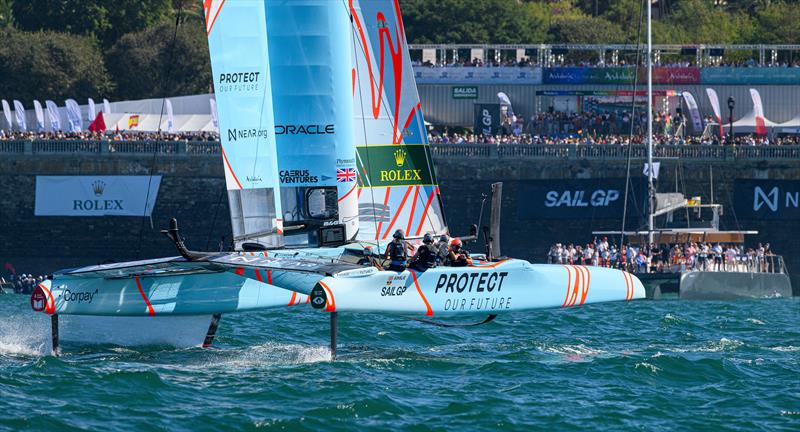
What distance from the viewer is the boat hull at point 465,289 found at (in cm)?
2062

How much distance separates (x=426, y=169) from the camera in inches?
981

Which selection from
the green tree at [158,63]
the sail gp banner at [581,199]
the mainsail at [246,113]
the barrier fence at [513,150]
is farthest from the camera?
the green tree at [158,63]

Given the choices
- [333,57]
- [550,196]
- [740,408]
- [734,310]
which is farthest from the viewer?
[550,196]

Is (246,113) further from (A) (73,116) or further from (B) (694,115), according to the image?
(B) (694,115)

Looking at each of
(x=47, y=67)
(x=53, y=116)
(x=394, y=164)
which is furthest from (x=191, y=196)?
(x=394, y=164)

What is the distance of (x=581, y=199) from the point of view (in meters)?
46.4

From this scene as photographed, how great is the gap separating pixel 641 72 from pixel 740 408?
119ft

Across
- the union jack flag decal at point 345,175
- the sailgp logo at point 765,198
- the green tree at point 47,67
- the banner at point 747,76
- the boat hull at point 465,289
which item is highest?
the green tree at point 47,67

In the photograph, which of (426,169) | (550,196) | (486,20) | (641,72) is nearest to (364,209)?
(426,169)

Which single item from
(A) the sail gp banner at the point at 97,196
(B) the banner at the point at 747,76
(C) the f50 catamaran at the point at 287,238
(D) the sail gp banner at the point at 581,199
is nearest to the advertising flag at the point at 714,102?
(B) the banner at the point at 747,76

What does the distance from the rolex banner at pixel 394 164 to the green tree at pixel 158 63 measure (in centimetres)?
3817

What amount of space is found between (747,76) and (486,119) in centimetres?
1005

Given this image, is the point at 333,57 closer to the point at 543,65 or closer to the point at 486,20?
the point at 543,65

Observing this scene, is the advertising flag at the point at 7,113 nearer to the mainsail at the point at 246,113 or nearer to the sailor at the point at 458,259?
the mainsail at the point at 246,113
